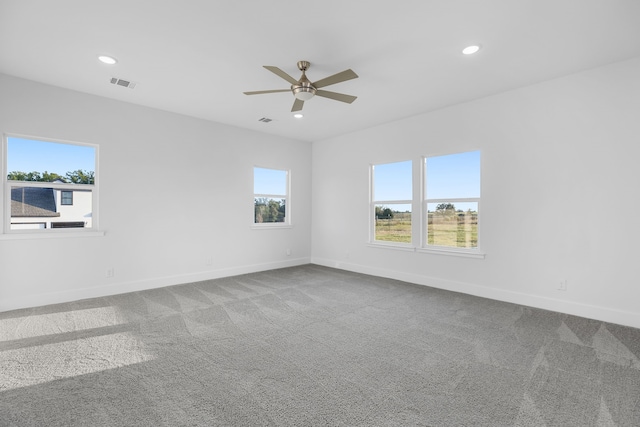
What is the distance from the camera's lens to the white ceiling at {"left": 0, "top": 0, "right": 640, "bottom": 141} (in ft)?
7.73

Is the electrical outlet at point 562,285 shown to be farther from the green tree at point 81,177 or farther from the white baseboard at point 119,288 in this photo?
the green tree at point 81,177

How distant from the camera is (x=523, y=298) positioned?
379cm

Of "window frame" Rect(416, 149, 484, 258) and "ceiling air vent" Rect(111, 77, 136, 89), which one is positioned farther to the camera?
"window frame" Rect(416, 149, 484, 258)

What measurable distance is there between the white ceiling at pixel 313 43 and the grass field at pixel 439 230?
1.79 metres

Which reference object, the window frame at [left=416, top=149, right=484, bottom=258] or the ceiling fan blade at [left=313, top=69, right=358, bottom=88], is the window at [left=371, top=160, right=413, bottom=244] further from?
the ceiling fan blade at [left=313, top=69, right=358, bottom=88]

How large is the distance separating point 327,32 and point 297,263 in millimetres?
4718

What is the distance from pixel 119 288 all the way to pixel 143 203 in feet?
4.12

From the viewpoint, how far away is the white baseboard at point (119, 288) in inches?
142

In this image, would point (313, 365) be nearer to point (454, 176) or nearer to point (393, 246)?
point (393, 246)

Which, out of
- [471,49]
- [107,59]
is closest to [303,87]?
[471,49]

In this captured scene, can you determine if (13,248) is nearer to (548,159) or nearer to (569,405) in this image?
(569,405)

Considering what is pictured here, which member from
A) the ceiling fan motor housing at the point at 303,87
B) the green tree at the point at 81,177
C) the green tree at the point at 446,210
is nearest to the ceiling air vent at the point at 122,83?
the green tree at the point at 81,177

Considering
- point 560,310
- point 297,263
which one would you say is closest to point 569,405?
point 560,310

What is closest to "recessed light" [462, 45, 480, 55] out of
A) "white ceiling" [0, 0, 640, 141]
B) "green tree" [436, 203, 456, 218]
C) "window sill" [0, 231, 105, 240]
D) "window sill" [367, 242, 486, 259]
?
"white ceiling" [0, 0, 640, 141]
